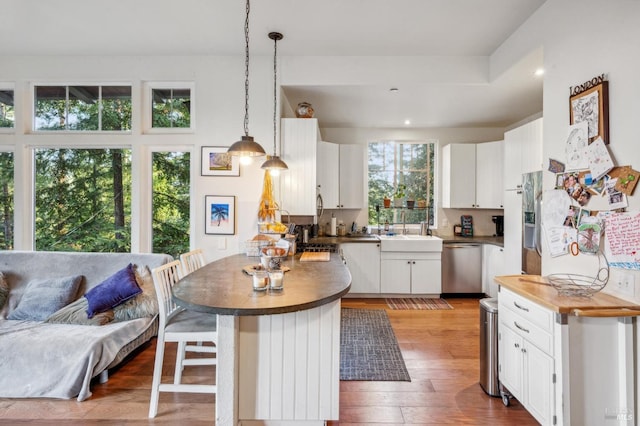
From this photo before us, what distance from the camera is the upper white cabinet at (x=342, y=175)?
454 centimetres

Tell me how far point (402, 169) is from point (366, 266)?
6.21 ft

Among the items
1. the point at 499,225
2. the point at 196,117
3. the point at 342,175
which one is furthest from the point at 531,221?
the point at 196,117

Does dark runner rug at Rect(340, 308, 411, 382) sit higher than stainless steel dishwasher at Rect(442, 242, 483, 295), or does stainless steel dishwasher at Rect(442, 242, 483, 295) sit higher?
stainless steel dishwasher at Rect(442, 242, 483, 295)

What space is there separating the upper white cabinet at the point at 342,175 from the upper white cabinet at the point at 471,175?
1.36 metres

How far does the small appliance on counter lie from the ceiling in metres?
1.86

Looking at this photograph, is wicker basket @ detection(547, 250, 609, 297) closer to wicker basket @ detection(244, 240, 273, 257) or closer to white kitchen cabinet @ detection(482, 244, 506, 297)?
white kitchen cabinet @ detection(482, 244, 506, 297)

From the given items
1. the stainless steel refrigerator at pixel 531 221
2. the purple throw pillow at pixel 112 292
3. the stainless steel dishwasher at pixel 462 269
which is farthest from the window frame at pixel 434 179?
the purple throw pillow at pixel 112 292

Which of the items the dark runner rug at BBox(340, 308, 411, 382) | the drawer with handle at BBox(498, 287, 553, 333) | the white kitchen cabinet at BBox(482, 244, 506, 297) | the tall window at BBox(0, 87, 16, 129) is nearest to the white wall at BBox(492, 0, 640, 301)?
the drawer with handle at BBox(498, 287, 553, 333)

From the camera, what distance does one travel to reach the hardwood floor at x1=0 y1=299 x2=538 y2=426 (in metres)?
1.90

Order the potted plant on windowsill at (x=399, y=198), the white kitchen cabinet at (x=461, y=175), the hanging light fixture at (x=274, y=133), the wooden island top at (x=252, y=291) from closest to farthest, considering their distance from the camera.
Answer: the wooden island top at (x=252, y=291) < the hanging light fixture at (x=274, y=133) < the white kitchen cabinet at (x=461, y=175) < the potted plant on windowsill at (x=399, y=198)

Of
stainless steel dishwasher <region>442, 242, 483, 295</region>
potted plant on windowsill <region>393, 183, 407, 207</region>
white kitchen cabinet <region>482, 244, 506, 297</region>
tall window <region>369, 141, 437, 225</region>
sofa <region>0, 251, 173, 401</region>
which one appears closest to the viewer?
sofa <region>0, 251, 173, 401</region>

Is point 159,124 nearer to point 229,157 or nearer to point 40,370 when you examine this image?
point 229,157

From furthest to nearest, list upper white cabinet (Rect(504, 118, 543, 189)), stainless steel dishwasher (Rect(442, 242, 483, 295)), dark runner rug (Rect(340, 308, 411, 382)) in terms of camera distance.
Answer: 1. stainless steel dishwasher (Rect(442, 242, 483, 295))
2. upper white cabinet (Rect(504, 118, 543, 189))
3. dark runner rug (Rect(340, 308, 411, 382))

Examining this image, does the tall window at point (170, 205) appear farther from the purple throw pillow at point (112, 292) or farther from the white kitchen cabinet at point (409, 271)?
the white kitchen cabinet at point (409, 271)
